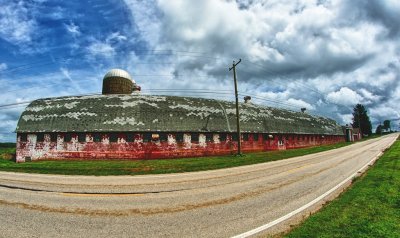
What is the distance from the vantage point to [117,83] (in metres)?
42.0

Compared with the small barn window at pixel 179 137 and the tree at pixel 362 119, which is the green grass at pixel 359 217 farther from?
the tree at pixel 362 119

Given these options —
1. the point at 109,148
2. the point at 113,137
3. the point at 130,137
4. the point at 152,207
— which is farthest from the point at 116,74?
the point at 152,207

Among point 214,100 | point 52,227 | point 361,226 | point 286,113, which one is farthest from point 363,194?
point 286,113

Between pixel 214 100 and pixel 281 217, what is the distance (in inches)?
1327

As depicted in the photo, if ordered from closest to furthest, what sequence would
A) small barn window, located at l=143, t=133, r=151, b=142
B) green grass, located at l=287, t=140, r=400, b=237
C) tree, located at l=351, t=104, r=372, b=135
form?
green grass, located at l=287, t=140, r=400, b=237
small barn window, located at l=143, t=133, r=151, b=142
tree, located at l=351, t=104, r=372, b=135

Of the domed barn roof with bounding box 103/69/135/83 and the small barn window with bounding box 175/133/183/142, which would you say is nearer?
the small barn window with bounding box 175/133/183/142

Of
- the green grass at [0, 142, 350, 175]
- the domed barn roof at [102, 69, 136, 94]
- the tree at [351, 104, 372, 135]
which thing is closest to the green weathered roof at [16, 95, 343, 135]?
the domed barn roof at [102, 69, 136, 94]

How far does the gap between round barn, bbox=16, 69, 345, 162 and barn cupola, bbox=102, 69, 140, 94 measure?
24.2ft

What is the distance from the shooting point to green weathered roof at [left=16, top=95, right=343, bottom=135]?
29.8 m

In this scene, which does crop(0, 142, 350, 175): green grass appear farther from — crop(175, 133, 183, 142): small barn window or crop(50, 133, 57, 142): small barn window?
crop(175, 133, 183, 142): small barn window

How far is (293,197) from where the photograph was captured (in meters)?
8.71

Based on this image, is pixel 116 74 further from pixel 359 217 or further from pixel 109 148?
pixel 359 217

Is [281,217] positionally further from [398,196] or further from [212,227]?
[398,196]

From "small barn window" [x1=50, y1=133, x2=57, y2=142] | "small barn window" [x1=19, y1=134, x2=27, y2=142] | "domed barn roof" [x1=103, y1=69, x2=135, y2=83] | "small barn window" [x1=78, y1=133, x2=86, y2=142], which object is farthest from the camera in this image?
"domed barn roof" [x1=103, y1=69, x2=135, y2=83]
